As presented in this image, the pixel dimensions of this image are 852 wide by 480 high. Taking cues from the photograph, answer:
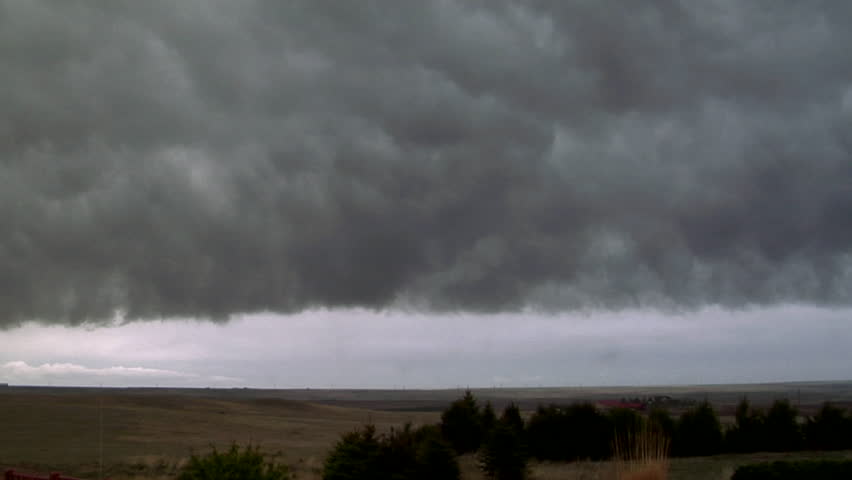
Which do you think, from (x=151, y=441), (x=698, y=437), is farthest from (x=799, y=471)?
(x=151, y=441)

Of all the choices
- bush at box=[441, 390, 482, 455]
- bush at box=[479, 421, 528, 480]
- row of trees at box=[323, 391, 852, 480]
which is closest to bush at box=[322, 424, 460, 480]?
bush at box=[479, 421, 528, 480]

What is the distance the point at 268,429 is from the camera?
7644cm

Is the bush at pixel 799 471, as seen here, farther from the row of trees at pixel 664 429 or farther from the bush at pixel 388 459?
A: the row of trees at pixel 664 429

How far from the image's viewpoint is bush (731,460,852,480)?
73.9ft

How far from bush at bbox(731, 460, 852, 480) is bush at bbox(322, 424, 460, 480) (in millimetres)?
8713

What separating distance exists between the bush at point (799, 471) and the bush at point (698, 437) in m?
18.2

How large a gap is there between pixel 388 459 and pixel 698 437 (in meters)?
22.9

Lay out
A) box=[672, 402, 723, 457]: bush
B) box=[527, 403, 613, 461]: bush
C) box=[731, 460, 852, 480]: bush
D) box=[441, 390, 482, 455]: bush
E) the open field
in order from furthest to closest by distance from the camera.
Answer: box=[672, 402, 723, 457]: bush
box=[441, 390, 482, 455]: bush
box=[527, 403, 613, 461]: bush
the open field
box=[731, 460, 852, 480]: bush

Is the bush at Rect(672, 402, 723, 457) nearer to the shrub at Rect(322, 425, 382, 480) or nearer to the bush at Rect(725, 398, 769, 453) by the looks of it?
the bush at Rect(725, 398, 769, 453)

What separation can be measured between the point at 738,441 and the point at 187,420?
55260 millimetres

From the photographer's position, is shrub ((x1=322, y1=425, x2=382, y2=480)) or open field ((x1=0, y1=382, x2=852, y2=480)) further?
open field ((x1=0, y1=382, x2=852, y2=480))

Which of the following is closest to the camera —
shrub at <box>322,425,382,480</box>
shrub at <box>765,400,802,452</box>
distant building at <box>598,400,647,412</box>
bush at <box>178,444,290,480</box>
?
bush at <box>178,444,290,480</box>

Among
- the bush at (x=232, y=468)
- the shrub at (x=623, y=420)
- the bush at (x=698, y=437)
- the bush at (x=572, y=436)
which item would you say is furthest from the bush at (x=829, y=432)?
the bush at (x=232, y=468)

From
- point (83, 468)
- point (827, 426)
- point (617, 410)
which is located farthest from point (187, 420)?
point (827, 426)
